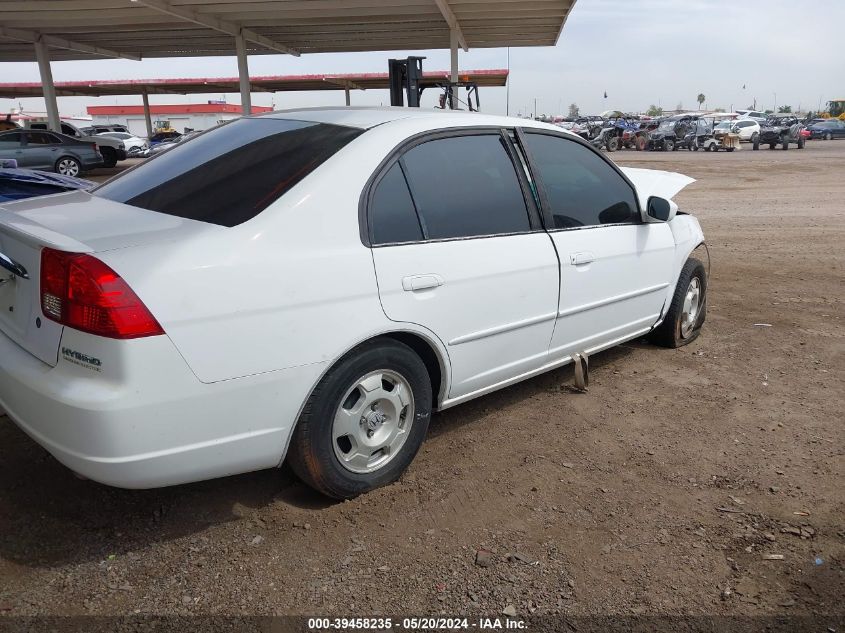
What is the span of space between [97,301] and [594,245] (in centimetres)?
259

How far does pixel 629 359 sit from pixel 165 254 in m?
3.49

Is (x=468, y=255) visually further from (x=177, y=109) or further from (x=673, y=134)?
(x=177, y=109)

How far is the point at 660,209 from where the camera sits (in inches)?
165

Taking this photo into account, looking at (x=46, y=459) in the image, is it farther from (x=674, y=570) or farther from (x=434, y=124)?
(x=674, y=570)

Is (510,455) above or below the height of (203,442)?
below

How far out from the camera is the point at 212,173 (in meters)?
2.93

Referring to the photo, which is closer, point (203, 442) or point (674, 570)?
point (203, 442)

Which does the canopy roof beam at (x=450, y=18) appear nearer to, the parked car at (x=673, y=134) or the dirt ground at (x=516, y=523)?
the dirt ground at (x=516, y=523)

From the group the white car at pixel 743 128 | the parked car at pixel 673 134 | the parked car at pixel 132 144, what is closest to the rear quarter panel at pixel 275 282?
the parked car at pixel 132 144

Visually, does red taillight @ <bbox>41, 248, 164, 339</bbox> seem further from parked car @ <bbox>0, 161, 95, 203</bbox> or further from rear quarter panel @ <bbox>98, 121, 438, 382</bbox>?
parked car @ <bbox>0, 161, 95, 203</bbox>

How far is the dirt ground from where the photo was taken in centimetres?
233

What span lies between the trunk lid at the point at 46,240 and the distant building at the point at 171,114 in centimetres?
7119

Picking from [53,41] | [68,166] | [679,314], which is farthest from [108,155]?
[679,314]

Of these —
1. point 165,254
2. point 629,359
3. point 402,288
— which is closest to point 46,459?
point 165,254
